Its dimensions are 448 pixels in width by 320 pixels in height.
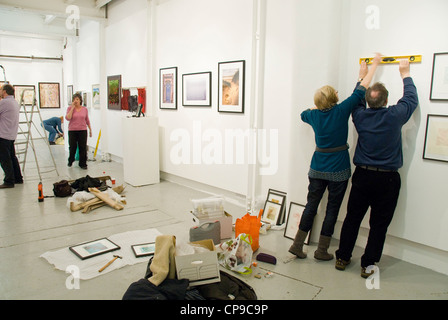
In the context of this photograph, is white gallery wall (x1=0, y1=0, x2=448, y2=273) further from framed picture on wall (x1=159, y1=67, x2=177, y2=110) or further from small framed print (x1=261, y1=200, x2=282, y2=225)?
small framed print (x1=261, y1=200, x2=282, y2=225)

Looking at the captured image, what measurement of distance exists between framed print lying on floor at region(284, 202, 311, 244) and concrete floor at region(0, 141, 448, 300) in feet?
0.34

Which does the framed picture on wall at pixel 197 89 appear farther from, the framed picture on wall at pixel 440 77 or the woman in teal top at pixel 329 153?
Answer: the framed picture on wall at pixel 440 77

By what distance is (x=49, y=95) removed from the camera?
1314 cm

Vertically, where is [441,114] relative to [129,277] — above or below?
above

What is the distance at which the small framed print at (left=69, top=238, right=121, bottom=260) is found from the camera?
3504 mm

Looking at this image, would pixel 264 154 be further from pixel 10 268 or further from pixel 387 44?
pixel 10 268

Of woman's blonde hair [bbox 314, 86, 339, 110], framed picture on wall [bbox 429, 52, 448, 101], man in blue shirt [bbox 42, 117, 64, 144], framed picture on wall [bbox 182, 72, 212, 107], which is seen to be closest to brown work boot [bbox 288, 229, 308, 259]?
woman's blonde hair [bbox 314, 86, 339, 110]

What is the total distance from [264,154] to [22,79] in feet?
36.7

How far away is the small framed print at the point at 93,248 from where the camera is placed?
3.50 metres

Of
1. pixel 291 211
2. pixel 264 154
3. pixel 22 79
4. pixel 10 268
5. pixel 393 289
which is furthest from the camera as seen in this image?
pixel 22 79

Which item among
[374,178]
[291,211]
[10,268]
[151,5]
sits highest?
[151,5]
